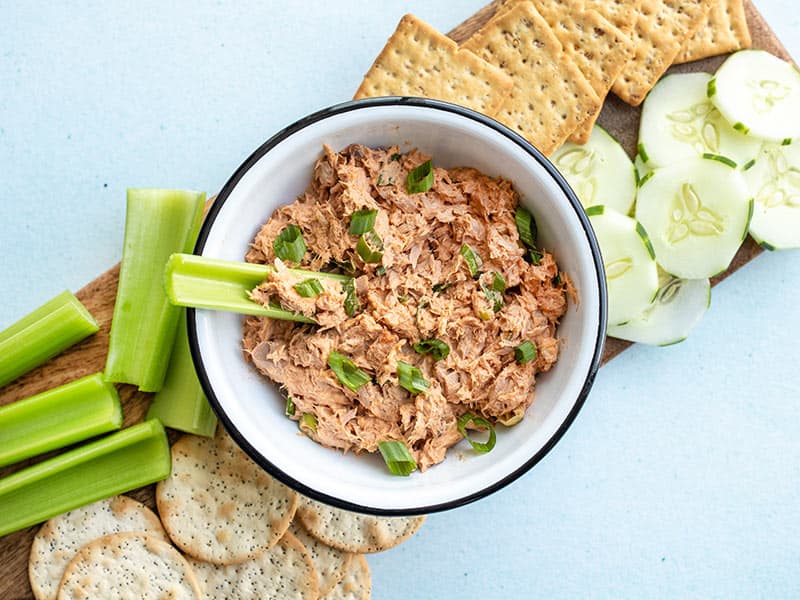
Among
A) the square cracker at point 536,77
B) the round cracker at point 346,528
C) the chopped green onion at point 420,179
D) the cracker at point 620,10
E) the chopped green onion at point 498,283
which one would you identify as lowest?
the round cracker at point 346,528

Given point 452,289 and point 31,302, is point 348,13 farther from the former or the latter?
point 31,302

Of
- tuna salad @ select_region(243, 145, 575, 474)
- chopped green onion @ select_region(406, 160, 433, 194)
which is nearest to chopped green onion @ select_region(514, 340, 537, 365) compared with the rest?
tuna salad @ select_region(243, 145, 575, 474)

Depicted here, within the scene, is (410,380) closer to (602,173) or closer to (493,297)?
(493,297)

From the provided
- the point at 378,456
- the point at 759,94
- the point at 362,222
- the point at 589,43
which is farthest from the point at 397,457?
the point at 759,94

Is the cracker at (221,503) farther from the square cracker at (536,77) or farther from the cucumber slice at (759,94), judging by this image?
the cucumber slice at (759,94)

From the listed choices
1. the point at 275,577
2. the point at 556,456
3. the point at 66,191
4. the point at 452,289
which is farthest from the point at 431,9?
the point at 275,577

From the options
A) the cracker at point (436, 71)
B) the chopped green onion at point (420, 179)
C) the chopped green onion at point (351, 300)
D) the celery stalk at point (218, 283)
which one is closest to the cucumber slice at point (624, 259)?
the cracker at point (436, 71)

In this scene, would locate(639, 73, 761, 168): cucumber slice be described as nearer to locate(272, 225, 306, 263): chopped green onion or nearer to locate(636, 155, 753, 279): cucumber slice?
locate(636, 155, 753, 279): cucumber slice
